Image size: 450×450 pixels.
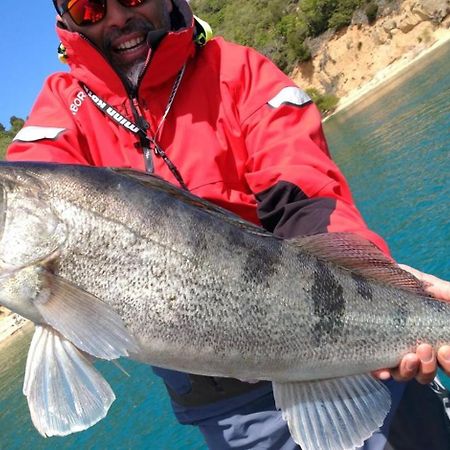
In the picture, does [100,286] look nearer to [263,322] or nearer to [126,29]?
[263,322]

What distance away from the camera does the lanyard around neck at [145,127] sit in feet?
11.1

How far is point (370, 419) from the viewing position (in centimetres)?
284

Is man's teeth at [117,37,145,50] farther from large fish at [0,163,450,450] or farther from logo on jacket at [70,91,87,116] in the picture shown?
large fish at [0,163,450,450]

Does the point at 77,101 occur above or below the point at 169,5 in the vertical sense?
below

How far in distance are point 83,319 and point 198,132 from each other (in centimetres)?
151

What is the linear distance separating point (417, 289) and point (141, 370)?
45.9 ft

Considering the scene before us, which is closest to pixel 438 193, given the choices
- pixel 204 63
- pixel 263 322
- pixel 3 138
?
pixel 204 63

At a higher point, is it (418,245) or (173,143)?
(173,143)

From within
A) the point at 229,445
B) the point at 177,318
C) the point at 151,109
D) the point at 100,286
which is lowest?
the point at 229,445

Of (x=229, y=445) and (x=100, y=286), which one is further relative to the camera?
(x=229, y=445)

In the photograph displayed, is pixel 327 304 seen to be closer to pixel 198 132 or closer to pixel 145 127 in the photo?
pixel 198 132

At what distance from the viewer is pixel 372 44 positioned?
168 feet

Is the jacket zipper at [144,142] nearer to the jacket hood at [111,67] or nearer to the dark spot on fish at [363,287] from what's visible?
the jacket hood at [111,67]

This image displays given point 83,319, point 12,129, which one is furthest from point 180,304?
point 12,129
